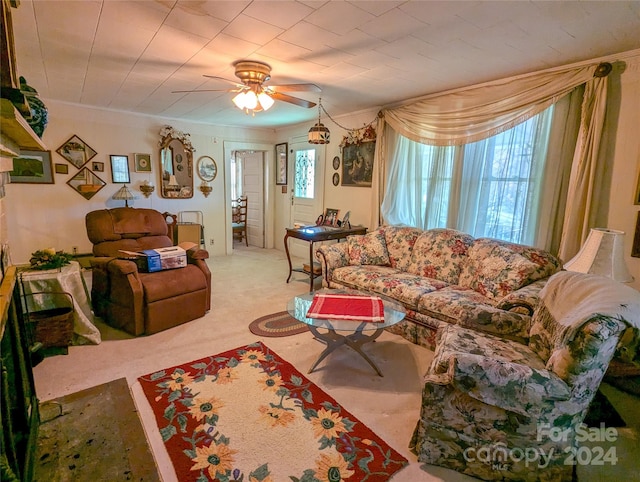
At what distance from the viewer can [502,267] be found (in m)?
2.70

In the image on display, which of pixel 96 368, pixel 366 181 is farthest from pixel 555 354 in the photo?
pixel 366 181

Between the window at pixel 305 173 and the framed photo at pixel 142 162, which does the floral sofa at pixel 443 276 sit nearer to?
the window at pixel 305 173

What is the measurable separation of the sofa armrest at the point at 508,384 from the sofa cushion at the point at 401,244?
2.08m

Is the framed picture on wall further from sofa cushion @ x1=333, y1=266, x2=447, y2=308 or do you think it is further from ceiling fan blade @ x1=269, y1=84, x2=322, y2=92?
sofa cushion @ x1=333, y1=266, x2=447, y2=308

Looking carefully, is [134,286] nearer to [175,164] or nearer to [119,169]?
[119,169]

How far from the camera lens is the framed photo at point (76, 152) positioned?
168 inches

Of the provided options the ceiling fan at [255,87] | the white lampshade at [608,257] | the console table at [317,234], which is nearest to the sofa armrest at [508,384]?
the white lampshade at [608,257]

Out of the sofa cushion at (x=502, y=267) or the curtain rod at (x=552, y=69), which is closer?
the curtain rod at (x=552, y=69)

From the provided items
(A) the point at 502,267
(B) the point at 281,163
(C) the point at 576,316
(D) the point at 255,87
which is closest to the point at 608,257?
(A) the point at 502,267

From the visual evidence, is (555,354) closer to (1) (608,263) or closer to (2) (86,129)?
(1) (608,263)

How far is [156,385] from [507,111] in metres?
3.60

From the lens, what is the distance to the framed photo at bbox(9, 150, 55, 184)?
4.00 m

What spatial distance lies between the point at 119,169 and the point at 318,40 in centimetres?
393

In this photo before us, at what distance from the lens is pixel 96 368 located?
2.34 meters
